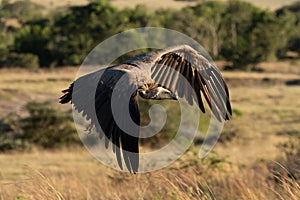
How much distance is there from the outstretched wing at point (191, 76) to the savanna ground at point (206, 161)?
601mm

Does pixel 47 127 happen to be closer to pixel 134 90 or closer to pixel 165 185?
pixel 165 185

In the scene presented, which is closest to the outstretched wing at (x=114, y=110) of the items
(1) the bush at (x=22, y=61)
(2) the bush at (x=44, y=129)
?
(2) the bush at (x=44, y=129)

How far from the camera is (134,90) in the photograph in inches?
172

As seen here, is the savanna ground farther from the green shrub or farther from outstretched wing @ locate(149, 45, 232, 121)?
outstretched wing @ locate(149, 45, 232, 121)

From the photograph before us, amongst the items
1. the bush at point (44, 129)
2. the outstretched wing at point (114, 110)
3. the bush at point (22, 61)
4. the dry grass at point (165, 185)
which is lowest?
the bush at point (22, 61)

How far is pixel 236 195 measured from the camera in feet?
16.1

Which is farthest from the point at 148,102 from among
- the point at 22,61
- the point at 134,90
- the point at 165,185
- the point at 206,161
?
the point at 22,61

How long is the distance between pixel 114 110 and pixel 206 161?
3.85 metres

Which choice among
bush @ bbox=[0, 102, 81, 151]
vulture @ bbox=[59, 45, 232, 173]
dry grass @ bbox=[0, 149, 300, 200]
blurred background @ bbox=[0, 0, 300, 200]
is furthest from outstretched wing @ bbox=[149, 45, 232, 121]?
bush @ bbox=[0, 102, 81, 151]

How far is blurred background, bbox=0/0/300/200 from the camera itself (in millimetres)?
8203

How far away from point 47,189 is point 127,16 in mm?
40146

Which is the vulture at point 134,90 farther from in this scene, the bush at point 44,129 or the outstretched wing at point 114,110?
the bush at point 44,129

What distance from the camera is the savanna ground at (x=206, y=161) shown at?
4.64 metres

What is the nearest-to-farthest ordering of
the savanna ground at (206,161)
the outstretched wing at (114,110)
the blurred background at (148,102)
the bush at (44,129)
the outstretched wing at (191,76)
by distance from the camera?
the outstretched wing at (114,110)
the savanna ground at (206,161)
the outstretched wing at (191,76)
the blurred background at (148,102)
the bush at (44,129)
